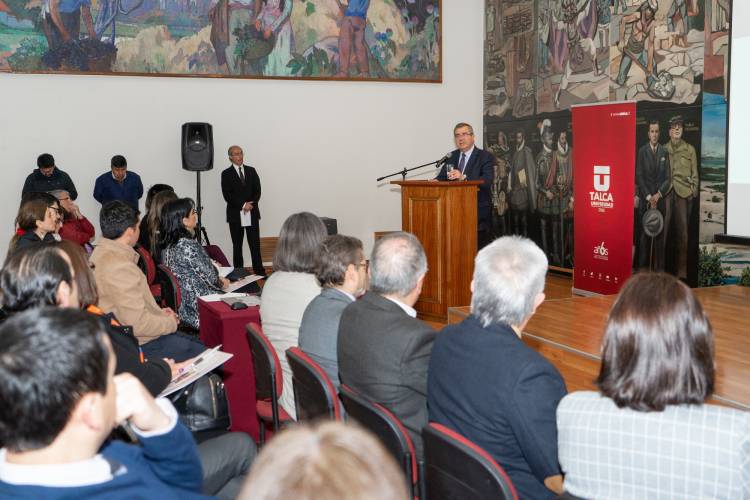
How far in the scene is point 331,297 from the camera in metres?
3.15

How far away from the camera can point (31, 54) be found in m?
9.53

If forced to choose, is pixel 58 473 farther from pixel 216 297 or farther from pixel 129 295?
pixel 216 297

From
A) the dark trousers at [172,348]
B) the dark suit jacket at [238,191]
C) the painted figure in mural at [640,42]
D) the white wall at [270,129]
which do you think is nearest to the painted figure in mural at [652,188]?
the painted figure in mural at [640,42]

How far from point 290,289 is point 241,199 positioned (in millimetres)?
6790

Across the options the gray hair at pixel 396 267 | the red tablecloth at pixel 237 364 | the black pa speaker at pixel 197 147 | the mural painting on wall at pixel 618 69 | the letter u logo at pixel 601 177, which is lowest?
the red tablecloth at pixel 237 364

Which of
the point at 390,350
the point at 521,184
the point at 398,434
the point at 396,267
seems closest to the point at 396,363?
the point at 390,350

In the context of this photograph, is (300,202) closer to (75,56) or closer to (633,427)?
(75,56)

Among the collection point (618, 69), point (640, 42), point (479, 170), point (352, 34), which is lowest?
point (479, 170)

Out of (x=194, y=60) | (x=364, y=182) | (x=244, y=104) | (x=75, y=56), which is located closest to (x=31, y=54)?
(x=75, y=56)

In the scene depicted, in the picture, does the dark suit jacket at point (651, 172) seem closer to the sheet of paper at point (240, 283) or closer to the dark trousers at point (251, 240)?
the sheet of paper at point (240, 283)

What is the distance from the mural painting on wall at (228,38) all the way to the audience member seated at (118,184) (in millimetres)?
1308

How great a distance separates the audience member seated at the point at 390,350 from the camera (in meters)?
2.52

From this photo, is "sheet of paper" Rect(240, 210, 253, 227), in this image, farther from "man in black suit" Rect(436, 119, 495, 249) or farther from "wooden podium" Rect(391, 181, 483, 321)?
"wooden podium" Rect(391, 181, 483, 321)

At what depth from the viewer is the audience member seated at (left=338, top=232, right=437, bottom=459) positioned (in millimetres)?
2521
